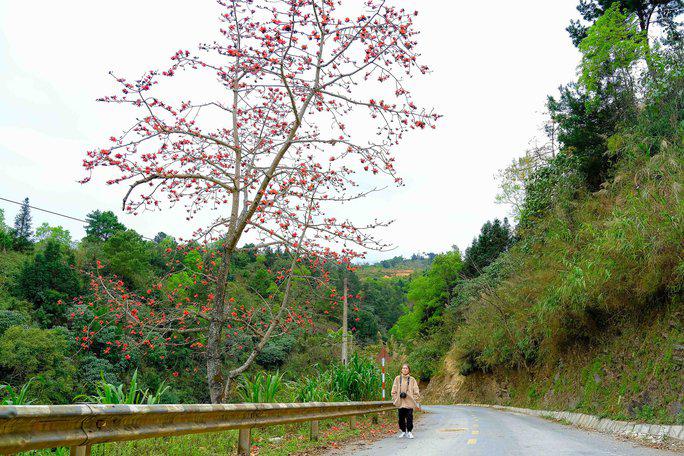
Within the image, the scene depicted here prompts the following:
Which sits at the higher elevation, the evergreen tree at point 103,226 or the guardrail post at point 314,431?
the evergreen tree at point 103,226

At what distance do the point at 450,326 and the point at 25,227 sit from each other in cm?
10464

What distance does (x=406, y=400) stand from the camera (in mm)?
11531

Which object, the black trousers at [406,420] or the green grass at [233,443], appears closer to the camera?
the green grass at [233,443]

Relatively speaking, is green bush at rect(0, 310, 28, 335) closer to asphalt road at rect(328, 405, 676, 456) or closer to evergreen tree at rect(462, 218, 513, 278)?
asphalt road at rect(328, 405, 676, 456)

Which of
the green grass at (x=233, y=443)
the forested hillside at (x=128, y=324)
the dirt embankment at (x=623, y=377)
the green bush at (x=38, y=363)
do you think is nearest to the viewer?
the green grass at (x=233, y=443)

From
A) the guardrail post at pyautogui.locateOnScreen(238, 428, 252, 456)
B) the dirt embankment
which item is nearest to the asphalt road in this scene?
the guardrail post at pyautogui.locateOnScreen(238, 428, 252, 456)

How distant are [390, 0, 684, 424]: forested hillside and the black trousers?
5.31 metres

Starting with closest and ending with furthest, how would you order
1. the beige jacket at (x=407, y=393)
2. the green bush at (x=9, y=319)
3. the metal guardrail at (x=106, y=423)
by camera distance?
the metal guardrail at (x=106, y=423), the beige jacket at (x=407, y=393), the green bush at (x=9, y=319)

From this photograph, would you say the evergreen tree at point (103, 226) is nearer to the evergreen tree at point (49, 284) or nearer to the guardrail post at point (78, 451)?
the evergreen tree at point (49, 284)

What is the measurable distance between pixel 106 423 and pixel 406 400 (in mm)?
8422

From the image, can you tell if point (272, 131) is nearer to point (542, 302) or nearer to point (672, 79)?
point (542, 302)

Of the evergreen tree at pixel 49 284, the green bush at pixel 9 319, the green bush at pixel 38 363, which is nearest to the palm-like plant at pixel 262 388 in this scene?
the green bush at pixel 38 363

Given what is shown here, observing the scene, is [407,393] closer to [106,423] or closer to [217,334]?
[217,334]

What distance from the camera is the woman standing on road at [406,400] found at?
11391 mm
